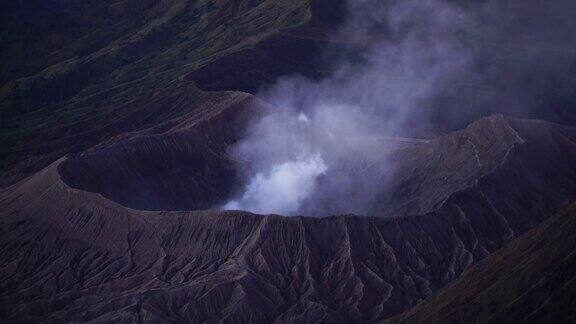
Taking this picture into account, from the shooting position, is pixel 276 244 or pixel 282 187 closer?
pixel 276 244

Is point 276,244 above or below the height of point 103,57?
above

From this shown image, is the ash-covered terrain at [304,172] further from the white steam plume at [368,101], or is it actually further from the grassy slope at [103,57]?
the grassy slope at [103,57]

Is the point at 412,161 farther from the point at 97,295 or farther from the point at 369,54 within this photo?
the point at 369,54

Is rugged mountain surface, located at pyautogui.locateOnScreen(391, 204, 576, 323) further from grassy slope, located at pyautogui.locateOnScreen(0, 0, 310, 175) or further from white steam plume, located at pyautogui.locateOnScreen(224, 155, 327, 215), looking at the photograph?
grassy slope, located at pyautogui.locateOnScreen(0, 0, 310, 175)

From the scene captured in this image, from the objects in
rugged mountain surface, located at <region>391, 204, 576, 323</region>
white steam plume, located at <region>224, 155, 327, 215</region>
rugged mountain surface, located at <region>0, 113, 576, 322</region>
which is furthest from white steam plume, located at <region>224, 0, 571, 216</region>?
rugged mountain surface, located at <region>391, 204, 576, 323</region>

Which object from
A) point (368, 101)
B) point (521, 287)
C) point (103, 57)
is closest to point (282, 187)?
point (368, 101)

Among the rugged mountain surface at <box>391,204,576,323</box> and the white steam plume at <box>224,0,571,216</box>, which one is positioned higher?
the rugged mountain surface at <box>391,204,576,323</box>

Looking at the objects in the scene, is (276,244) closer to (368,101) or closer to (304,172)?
Answer: (304,172)
